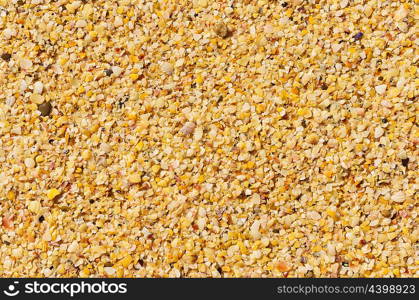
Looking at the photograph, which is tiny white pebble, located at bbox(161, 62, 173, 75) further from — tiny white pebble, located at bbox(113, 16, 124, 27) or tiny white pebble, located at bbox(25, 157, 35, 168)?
tiny white pebble, located at bbox(25, 157, 35, 168)

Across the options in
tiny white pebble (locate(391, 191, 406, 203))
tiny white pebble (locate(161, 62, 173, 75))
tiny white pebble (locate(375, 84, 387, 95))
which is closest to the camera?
tiny white pebble (locate(391, 191, 406, 203))

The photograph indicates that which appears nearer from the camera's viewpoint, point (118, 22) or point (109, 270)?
point (109, 270)

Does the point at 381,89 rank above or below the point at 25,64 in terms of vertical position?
below

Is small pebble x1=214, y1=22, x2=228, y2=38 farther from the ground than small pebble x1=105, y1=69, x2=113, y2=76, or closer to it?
farther from the ground

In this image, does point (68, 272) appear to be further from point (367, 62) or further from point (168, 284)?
point (367, 62)

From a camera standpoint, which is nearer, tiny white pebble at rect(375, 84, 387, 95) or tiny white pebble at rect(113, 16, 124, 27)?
tiny white pebble at rect(375, 84, 387, 95)

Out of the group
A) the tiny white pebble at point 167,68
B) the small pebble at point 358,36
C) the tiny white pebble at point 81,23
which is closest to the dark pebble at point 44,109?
the tiny white pebble at point 81,23

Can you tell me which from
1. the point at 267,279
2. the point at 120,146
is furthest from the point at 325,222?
the point at 120,146

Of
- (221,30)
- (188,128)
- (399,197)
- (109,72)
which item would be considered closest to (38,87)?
(109,72)

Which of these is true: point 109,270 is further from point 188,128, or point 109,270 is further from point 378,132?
point 378,132

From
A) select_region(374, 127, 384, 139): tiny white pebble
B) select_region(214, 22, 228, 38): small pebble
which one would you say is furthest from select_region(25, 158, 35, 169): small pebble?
select_region(374, 127, 384, 139): tiny white pebble

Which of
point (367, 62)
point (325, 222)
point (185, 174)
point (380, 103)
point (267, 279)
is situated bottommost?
point (267, 279)
